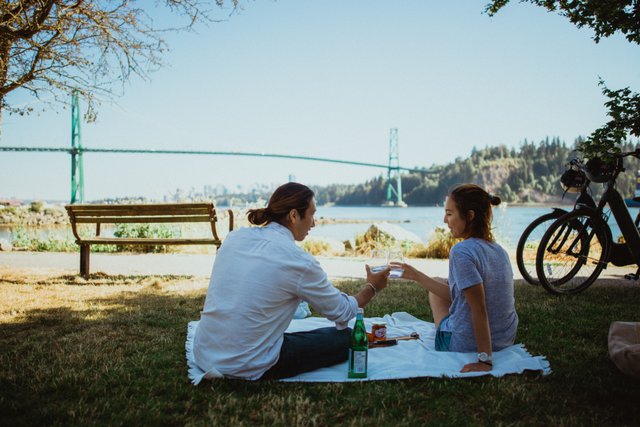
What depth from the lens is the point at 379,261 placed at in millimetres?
2357

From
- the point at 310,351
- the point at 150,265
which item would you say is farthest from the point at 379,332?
the point at 150,265

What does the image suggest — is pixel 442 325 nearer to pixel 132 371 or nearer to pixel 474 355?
pixel 474 355

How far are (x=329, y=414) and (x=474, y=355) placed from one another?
34.9 inches

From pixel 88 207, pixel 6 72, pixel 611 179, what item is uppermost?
pixel 6 72

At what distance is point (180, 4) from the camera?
4828mm

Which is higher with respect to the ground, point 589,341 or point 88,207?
point 88,207

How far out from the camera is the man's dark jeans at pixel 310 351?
2090mm

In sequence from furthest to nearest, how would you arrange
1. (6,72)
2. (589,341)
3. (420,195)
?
(420,195) < (6,72) < (589,341)

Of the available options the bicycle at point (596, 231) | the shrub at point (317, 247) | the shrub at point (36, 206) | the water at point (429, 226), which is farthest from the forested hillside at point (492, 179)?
the bicycle at point (596, 231)

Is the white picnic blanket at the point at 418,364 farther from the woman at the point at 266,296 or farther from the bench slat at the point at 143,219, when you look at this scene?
the bench slat at the point at 143,219

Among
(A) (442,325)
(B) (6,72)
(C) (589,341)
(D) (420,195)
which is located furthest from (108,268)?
(D) (420,195)

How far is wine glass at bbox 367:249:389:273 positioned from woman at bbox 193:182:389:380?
232mm

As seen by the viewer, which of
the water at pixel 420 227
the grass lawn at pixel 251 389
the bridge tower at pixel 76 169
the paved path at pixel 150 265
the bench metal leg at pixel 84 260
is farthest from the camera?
the bridge tower at pixel 76 169

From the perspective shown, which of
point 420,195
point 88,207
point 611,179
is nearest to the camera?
point 611,179
